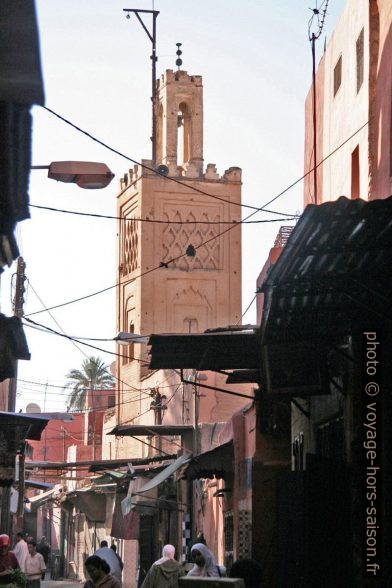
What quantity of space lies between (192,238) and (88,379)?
16.0 metres

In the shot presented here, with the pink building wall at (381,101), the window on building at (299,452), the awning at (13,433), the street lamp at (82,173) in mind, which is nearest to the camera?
the street lamp at (82,173)

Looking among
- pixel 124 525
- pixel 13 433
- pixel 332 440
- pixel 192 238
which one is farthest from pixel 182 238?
pixel 332 440

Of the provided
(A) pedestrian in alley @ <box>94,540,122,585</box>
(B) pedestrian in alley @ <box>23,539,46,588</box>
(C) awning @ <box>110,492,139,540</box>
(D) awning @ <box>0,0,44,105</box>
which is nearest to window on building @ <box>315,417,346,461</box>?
(A) pedestrian in alley @ <box>94,540,122,585</box>

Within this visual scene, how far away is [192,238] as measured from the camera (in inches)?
2110

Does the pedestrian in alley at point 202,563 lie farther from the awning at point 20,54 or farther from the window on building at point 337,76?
the window on building at point 337,76

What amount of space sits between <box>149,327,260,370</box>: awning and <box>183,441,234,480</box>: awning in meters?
5.20

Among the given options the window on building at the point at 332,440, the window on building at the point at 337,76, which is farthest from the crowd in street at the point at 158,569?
the window on building at the point at 337,76

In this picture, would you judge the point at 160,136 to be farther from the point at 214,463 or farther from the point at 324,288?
the point at 324,288

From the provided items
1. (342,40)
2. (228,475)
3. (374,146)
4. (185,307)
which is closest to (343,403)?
(374,146)

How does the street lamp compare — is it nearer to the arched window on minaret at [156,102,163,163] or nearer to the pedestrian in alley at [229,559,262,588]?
the pedestrian in alley at [229,559,262,588]

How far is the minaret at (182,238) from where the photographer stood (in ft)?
175

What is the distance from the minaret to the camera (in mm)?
53312

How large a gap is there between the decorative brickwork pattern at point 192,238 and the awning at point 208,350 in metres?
37.5

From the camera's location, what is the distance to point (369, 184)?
51.4ft
